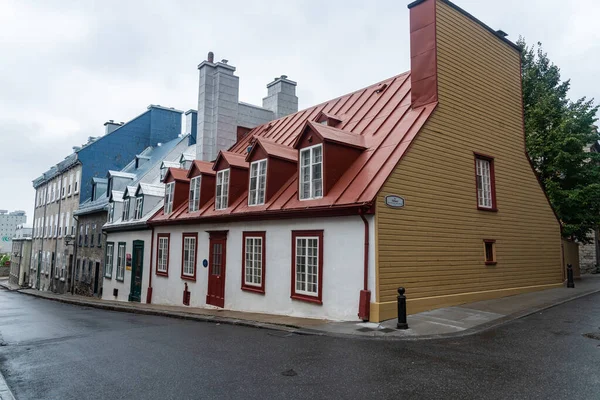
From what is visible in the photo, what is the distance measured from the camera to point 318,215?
11695 mm

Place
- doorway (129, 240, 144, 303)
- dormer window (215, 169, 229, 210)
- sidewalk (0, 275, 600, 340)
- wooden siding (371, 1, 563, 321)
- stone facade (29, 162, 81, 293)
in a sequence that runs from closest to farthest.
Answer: sidewalk (0, 275, 600, 340)
wooden siding (371, 1, 563, 321)
dormer window (215, 169, 229, 210)
doorway (129, 240, 144, 303)
stone facade (29, 162, 81, 293)

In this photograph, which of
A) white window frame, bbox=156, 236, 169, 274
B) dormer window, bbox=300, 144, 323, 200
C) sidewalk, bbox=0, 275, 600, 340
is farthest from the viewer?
white window frame, bbox=156, 236, 169, 274

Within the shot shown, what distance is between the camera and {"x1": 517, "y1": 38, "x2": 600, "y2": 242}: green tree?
61.4ft

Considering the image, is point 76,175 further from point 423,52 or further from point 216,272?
point 423,52

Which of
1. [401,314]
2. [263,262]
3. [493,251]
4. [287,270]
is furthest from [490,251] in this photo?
[263,262]

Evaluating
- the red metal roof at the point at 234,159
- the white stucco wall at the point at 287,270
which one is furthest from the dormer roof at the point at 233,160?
the white stucco wall at the point at 287,270

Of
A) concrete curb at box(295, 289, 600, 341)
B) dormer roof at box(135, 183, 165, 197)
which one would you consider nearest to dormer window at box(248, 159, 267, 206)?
concrete curb at box(295, 289, 600, 341)

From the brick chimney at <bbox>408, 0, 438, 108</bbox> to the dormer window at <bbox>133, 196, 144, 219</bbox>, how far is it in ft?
51.3

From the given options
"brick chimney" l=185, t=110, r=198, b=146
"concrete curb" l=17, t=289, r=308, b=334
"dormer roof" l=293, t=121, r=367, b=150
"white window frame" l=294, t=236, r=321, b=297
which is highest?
"brick chimney" l=185, t=110, r=198, b=146

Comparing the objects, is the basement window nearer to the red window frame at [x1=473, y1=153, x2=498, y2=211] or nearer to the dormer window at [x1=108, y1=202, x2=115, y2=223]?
the red window frame at [x1=473, y1=153, x2=498, y2=211]

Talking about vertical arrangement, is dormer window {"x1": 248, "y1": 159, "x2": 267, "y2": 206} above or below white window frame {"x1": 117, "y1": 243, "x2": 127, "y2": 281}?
above

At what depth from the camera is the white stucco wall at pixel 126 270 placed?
21250 mm

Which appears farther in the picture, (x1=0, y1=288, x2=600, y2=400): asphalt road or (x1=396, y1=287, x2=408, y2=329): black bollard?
(x1=396, y1=287, x2=408, y2=329): black bollard

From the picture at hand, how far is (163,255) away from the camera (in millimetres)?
20062
